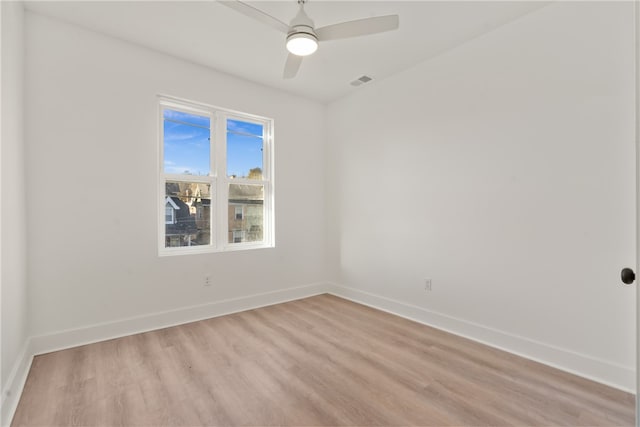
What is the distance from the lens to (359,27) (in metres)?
2.12

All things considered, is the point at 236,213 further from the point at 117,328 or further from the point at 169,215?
the point at 117,328

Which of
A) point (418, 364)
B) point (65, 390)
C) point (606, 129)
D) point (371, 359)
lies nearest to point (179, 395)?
point (65, 390)

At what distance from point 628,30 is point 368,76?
226cm

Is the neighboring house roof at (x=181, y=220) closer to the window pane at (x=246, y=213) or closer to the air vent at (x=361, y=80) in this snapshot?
the window pane at (x=246, y=213)

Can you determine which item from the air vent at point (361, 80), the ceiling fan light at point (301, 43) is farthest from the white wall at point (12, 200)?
the air vent at point (361, 80)

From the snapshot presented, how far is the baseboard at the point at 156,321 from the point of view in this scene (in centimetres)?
260

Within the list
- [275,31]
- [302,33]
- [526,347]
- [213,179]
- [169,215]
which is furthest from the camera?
[213,179]

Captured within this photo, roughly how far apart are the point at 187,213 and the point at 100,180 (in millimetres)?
894

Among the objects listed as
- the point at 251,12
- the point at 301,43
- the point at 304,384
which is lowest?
the point at 304,384

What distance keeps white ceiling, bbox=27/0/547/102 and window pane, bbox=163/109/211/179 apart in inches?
25.2

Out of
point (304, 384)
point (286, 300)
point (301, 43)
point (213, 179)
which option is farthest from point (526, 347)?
point (213, 179)

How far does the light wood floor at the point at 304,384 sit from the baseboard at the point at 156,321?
0.09 m

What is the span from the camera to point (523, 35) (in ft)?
8.30

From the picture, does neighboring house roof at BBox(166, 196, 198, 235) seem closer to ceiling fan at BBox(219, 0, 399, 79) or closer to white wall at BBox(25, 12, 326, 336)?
white wall at BBox(25, 12, 326, 336)
